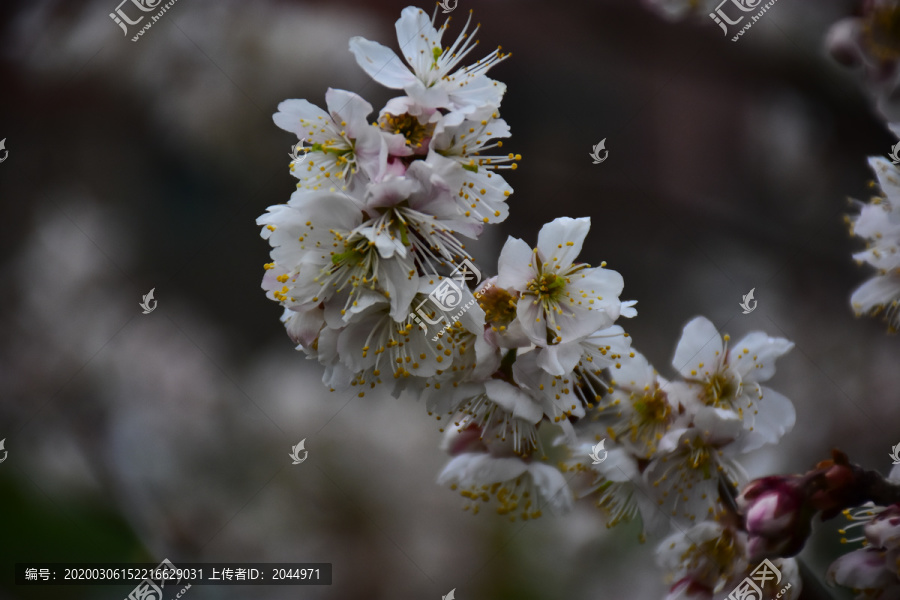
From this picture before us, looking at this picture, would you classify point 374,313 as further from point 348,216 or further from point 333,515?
point 333,515

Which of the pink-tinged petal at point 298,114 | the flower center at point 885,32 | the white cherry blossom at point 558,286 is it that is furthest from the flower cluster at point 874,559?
the pink-tinged petal at point 298,114

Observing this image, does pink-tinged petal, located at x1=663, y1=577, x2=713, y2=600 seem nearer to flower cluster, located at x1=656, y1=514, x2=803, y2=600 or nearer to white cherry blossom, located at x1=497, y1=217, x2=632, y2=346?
flower cluster, located at x1=656, y1=514, x2=803, y2=600

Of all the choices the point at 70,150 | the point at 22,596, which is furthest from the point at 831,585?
the point at 70,150

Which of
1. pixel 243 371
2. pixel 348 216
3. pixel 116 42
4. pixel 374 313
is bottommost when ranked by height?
pixel 243 371

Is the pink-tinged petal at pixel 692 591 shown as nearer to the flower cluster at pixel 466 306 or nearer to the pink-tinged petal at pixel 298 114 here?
the flower cluster at pixel 466 306

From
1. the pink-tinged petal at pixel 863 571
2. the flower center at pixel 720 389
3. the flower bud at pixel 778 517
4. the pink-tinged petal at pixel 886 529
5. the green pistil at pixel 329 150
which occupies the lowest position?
the pink-tinged petal at pixel 863 571

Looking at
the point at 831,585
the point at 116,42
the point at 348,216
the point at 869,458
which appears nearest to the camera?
the point at 348,216

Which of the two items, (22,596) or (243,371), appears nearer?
(22,596)
